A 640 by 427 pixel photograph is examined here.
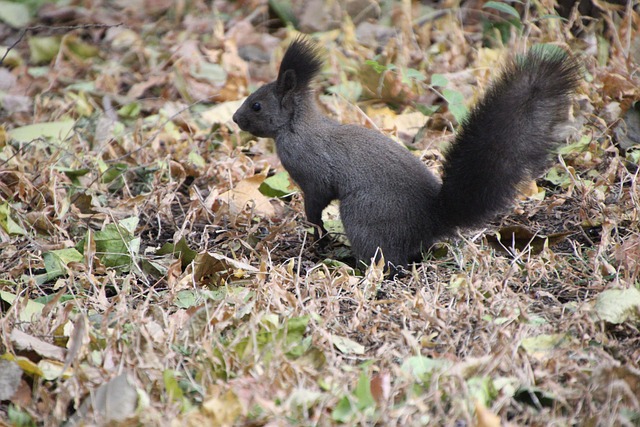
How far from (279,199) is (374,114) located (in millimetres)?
942

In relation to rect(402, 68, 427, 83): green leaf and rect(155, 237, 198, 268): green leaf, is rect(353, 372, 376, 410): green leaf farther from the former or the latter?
rect(402, 68, 427, 83): green leaf

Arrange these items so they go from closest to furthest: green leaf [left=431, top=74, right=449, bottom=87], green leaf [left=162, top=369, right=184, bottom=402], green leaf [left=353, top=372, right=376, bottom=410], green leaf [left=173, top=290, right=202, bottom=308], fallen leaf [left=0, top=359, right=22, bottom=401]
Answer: green leaf [left=353, top=372, right=376, bottom=410] < green leaf [left=162, top=369, right=184, bottom=402] < fallen leaf [left=0, top=359, right=22, bottom=401] < green leaf [left=173, top=290, right=202, bottom=308] < green leaf [left=431, top=74, right=449, bottom=87]

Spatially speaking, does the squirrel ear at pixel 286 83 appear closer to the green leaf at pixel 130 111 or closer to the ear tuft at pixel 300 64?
the ear tuft at pixel 300 64

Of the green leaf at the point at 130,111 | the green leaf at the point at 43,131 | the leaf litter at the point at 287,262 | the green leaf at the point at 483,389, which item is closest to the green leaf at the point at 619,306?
the leaf litter at the point at 287,262

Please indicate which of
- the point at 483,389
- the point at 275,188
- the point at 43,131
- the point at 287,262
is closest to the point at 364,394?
the point at 483,389

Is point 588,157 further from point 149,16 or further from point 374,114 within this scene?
point 149,16

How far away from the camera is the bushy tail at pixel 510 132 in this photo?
2.81 m

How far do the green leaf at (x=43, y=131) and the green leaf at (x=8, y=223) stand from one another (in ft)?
2.96

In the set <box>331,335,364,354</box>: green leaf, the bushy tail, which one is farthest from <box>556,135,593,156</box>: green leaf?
<box>331,335,364,354</box>: green leaf

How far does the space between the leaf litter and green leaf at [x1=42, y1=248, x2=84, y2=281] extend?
14 millimetres

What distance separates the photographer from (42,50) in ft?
20.8

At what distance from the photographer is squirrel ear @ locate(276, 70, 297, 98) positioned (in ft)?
11.9

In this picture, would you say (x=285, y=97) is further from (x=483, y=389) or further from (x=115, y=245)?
(x=483, y=389)

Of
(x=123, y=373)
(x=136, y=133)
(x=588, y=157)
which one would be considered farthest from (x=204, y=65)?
(x=123, y=373)
